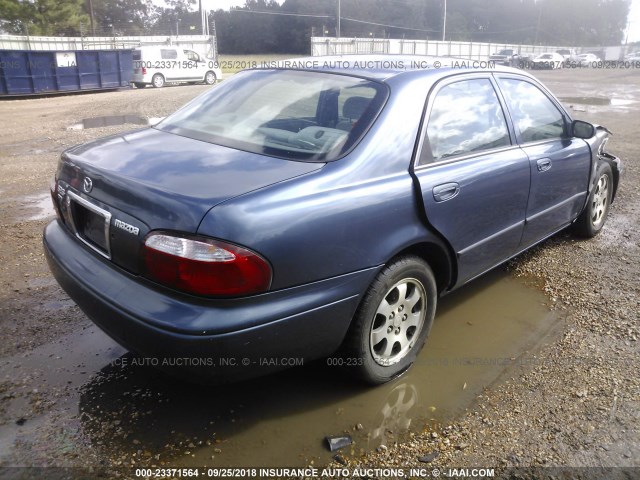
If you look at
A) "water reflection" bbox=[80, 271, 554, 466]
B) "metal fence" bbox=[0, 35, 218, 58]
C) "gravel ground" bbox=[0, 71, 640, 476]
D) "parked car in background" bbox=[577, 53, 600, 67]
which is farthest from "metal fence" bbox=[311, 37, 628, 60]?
"water reflection" bbox=[80, 271, 554, 466]

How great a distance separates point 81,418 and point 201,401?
0.58 m

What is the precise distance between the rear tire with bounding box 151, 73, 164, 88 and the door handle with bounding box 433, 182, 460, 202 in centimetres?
2448

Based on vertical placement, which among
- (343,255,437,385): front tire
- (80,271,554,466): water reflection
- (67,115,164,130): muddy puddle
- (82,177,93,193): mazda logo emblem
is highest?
(82,177,93,193): mazda logo emblem

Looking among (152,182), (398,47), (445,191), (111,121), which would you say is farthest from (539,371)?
(398,47)

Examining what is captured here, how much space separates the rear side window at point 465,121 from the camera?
3.01m

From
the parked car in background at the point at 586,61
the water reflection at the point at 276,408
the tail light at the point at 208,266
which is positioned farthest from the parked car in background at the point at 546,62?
the tail light at the point at 208,266

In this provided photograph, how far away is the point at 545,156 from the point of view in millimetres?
3789

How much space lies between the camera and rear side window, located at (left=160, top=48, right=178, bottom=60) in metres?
25.3

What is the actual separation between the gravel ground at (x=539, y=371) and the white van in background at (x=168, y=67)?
66.2 feet

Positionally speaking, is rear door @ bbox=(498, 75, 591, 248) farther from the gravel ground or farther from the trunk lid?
the trunk lid

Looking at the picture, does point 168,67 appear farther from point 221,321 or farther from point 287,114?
point 221,321

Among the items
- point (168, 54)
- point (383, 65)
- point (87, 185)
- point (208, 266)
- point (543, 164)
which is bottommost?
point (208, 266)

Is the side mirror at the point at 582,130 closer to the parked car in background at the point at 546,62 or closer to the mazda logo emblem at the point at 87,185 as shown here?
the mazda logo emblem at the point at 87,185

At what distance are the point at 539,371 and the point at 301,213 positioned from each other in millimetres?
1794
